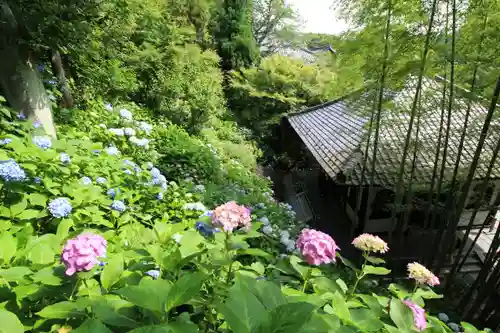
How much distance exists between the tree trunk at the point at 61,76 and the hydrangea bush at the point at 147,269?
5.28ft

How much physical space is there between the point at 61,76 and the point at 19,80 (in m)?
1.13

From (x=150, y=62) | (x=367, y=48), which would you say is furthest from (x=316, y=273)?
(x=150, y=62)

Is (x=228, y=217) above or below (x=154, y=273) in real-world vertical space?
above

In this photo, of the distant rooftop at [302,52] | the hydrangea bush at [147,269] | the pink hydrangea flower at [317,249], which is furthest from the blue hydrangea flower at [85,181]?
the distant rooftop at [302,52]

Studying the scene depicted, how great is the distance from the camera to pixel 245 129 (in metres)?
12.9

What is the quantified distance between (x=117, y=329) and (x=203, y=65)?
9.91 m

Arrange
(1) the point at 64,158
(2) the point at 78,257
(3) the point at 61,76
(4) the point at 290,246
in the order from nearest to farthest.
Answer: (2) the point at 78,257
(1) the point at 64,158
(4) the point at 290,246
(3) the point at 61,76

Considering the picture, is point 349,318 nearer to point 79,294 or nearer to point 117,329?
point 117,329

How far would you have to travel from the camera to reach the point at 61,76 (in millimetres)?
3943

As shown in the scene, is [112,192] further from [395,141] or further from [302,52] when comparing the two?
[302,52]

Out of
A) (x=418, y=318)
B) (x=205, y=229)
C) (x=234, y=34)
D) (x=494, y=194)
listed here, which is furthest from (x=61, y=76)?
(x=234, y=34)

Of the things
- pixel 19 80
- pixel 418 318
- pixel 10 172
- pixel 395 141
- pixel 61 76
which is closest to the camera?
pixel 418 318

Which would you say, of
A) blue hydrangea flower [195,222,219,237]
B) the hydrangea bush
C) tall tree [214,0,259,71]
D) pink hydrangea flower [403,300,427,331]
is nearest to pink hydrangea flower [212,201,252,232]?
the hydrangea bush

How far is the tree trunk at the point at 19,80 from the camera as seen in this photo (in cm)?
276
